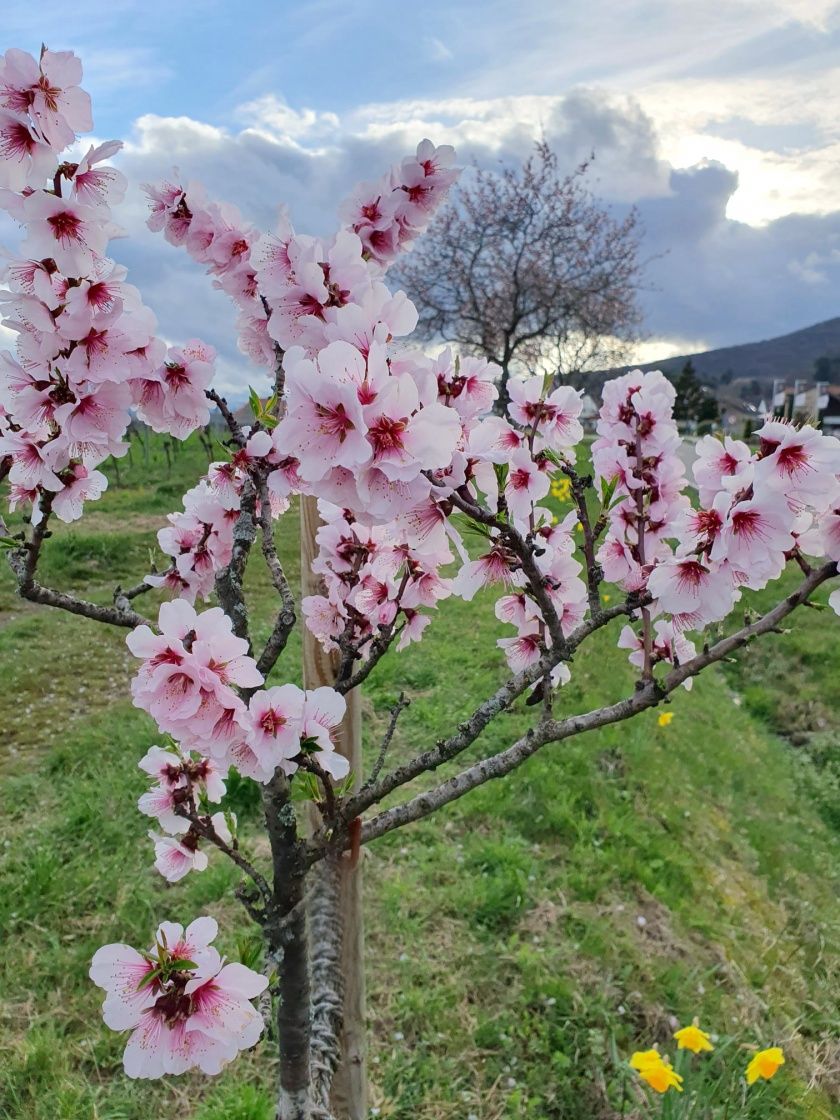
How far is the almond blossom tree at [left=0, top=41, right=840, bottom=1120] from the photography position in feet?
3.36

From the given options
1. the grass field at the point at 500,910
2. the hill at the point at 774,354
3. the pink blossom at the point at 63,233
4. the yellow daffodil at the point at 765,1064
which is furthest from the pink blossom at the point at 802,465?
the hill at the point at 774,354

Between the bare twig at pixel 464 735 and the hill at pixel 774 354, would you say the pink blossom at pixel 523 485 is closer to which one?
the bare twig at pixel 464 735

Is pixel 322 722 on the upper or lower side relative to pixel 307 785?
upper

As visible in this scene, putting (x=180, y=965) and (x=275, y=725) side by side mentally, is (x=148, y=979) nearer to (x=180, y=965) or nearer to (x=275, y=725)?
(x=180, y=965)

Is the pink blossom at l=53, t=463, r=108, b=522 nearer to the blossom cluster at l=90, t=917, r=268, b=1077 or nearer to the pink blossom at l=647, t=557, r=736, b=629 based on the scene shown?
the blossom cluster at l=90, t=917, r=268, b=1077

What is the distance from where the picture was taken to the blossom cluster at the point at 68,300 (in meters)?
1.05

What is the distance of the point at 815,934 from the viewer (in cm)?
362

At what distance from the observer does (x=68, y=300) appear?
3.55ft

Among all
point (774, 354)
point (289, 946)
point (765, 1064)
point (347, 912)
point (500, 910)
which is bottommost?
point (500, 910)

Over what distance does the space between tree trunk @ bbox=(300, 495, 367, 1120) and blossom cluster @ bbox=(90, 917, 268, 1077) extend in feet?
2.29

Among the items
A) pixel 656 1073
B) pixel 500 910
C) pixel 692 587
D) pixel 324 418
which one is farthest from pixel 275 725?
pixel 500 910

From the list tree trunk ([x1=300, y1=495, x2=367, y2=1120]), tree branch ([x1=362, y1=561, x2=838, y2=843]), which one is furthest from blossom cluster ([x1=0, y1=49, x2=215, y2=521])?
tree branch ([x1=362, y1=561, x2=838, y2=843])

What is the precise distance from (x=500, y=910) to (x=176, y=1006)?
7.59 feet

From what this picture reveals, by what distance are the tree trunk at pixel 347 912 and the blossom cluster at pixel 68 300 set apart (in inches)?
27.5
